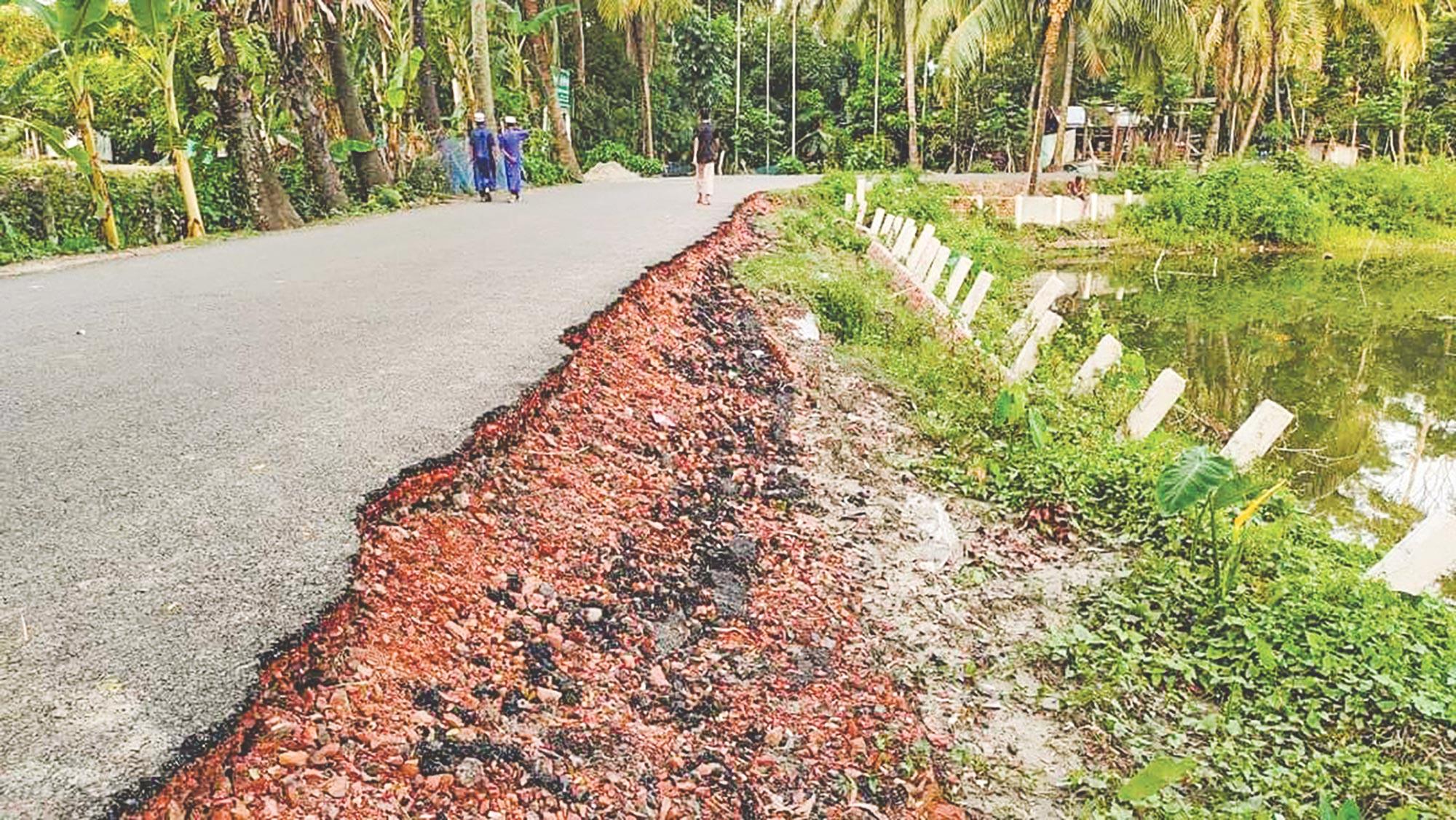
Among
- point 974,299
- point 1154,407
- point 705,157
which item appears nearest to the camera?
point 1154,407

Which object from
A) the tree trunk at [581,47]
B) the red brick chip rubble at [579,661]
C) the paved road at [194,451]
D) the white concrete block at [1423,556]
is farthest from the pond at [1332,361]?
the tree trunk at [581,47]

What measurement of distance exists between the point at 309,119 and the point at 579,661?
14.8 meters

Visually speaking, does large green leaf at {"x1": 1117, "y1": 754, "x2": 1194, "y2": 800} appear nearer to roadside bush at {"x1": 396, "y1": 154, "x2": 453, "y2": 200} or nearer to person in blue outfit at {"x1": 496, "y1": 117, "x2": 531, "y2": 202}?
person in blue outfit at {"x1": 496, "y1": 117, "x2": 531, "y2": 202}

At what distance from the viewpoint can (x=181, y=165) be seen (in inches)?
545

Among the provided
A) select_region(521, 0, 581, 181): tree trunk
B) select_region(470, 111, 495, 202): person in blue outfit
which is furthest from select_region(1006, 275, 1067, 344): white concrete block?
select_region(521, 0, 581, 181): tree trunk

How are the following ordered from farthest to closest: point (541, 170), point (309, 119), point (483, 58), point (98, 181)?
1. point (541, 170)
2. point (483, 58)
3. point (309, 119)
4. point (98, 181)

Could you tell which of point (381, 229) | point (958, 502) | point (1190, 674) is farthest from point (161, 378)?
point (381, 229)

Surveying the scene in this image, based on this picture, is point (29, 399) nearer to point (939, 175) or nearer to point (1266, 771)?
point (1266, 771)

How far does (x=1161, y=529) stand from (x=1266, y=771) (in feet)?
6.36

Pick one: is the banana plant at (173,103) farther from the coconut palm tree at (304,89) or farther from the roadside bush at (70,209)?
the coconut palm tree at (304,89)

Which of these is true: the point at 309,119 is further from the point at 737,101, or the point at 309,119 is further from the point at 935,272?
the point at 737,101

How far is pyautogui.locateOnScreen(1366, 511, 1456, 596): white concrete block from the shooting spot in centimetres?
433

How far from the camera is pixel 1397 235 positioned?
984 inches

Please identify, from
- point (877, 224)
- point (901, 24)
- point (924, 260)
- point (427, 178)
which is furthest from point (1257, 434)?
point (901, 24)
